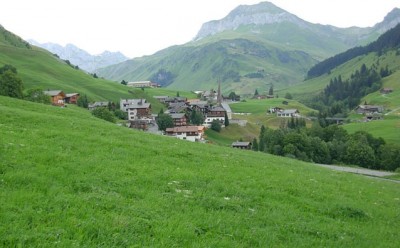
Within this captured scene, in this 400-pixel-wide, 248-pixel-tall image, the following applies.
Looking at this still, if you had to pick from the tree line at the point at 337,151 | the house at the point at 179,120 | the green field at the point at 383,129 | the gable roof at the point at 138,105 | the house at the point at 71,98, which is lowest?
the tree line at the point at 337,151

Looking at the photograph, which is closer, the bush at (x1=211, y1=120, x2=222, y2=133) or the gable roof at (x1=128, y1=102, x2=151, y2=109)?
the gable roof at (x1=128, y1=102, x2=151, y2=109)

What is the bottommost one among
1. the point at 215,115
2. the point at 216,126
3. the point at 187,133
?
the point at 187,133

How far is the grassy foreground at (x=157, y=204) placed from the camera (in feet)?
35.7

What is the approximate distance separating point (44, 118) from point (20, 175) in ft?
62.1

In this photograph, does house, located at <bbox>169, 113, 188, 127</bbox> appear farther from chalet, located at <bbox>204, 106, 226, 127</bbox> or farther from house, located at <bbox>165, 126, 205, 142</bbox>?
chalet, located at <bbox>204, 106, 226, 127</bbox>

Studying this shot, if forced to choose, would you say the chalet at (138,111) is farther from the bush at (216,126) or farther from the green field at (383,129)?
the green field at (383,129)

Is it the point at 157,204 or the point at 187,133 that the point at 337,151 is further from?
the point at 157,204

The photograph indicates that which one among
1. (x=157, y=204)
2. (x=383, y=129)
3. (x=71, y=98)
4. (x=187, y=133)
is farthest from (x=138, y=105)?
(x=157, y=204)

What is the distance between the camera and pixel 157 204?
1383 cm

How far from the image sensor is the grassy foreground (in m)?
10.9

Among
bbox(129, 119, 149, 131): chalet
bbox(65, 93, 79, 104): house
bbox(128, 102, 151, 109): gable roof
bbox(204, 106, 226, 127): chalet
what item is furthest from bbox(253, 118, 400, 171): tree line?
bbox(65, 93, 79, 104): house

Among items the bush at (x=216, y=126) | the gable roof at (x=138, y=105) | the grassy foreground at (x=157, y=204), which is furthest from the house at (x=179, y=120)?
the grassy foreground at (x=157, y=204)

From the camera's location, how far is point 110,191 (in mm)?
14523

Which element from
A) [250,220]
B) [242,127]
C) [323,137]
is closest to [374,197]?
[250,220]
